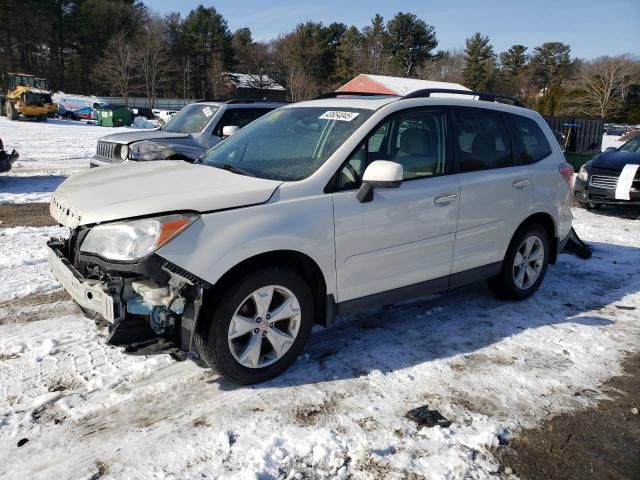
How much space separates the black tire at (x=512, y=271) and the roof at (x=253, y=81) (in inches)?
2845

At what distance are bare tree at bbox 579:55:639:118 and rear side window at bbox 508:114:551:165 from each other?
52702 millimetres

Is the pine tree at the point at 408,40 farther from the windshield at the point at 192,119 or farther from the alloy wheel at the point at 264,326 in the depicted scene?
the alloy wheel at the point at 264,326

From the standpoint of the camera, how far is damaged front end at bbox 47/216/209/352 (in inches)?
118

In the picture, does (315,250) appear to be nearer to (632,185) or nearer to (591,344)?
(591,344)

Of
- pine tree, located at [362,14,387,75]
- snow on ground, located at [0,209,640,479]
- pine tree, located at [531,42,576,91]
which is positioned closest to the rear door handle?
snow on ground, located at [0,209,640,479]

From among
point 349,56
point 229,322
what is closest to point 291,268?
point 229,322

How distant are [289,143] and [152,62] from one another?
215 feet

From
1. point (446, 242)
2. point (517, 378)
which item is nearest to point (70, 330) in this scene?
point (446, 242)

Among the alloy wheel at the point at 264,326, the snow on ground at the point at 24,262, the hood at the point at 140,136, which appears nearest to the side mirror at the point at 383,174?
the alloy wheel at the point at 264,326

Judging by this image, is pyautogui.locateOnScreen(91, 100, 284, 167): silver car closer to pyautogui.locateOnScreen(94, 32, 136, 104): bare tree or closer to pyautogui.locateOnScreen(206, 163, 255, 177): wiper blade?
pyautogui.locateOnScreen(206, 163, 255, 177): wiper blade

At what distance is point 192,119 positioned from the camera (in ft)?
31.9

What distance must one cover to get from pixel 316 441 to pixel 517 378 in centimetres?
165

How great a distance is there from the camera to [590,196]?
1016 cm

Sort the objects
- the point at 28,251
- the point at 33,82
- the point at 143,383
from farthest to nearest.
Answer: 1. the point at 33,82
2. the point at 28,251
3. the point at 143,383
